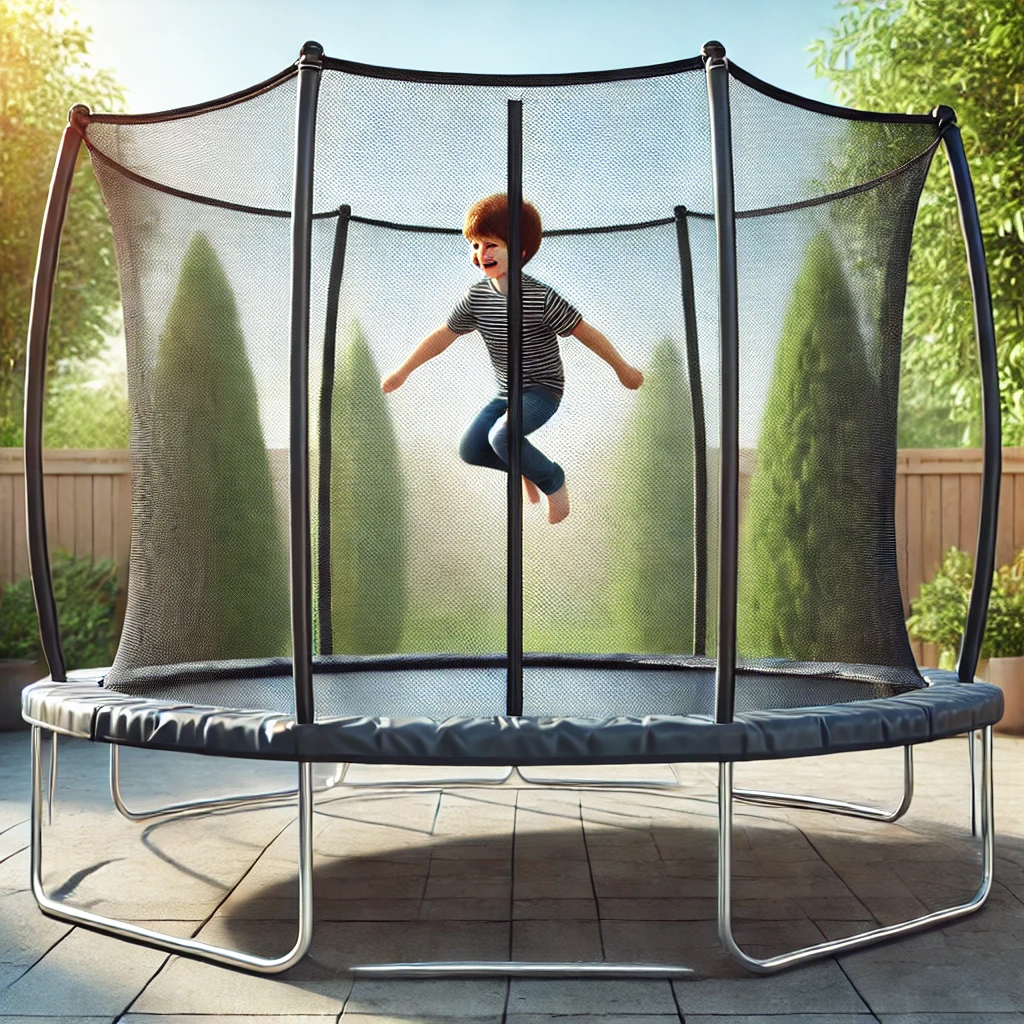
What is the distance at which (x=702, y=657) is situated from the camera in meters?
2.94

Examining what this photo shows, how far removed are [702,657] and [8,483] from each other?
3.51m

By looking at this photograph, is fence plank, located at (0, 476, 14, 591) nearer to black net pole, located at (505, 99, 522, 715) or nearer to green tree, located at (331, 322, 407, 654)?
green tree, located at (331, 322, 407, 654)

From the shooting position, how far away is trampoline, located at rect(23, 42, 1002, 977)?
212 centimetres

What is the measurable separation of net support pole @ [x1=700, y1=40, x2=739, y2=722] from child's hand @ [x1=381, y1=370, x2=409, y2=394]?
0.84 metres

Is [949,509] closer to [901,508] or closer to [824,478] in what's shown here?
[901,508]

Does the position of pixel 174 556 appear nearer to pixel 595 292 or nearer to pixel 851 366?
pixel 595 292

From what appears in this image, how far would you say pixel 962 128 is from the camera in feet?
18.2

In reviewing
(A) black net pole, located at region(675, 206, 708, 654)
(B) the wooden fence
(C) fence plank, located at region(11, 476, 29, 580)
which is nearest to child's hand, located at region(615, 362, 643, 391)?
(A) black net pole, located at region(675, 206, 708, 654)

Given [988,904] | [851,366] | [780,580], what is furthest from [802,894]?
[851,366]

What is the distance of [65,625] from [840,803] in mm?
3114

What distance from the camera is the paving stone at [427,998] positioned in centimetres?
175

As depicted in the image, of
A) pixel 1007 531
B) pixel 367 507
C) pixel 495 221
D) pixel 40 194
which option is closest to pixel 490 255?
pixel 495 221

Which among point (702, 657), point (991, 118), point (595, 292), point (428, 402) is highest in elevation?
point (991, 118)

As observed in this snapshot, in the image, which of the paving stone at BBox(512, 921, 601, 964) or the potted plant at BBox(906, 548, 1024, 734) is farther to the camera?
the potted plant at BBox(906, 548, 1024, 734)
